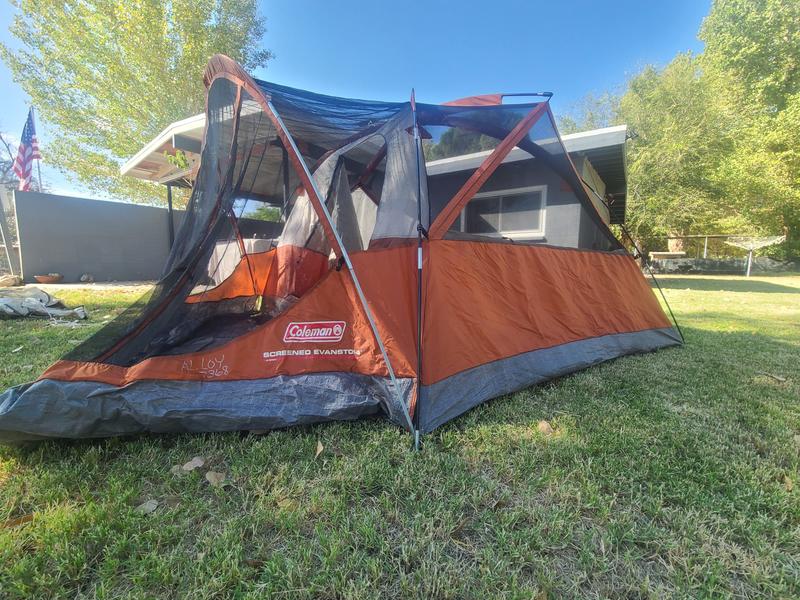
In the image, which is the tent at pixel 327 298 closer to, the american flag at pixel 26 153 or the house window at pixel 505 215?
the house window at pixel 505 215

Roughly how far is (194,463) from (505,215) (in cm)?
656

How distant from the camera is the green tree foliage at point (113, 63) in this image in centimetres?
1145

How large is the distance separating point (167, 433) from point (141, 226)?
1228cm

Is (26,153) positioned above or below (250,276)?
above

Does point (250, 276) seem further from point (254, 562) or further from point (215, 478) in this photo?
point (254, 562)

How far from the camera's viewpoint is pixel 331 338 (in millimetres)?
2197

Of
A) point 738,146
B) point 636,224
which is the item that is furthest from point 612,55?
point 636,224

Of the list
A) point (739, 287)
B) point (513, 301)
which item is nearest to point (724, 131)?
point (739, 287)

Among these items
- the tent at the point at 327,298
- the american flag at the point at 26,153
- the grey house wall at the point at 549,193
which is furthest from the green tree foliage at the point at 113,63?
the tent at the point at 327,298

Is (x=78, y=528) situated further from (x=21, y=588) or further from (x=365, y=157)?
(x=365, y=157)

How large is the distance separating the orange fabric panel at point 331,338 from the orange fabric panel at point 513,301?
0.53 feet

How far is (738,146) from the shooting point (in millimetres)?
16703

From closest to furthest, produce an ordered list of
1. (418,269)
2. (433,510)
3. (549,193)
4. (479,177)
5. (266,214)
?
(433,510)
(418,269)
(479,177)
(266,214)
(549,193)

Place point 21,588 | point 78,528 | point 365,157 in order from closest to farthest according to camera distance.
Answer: point 21,588, point 78,528, point 365,157
